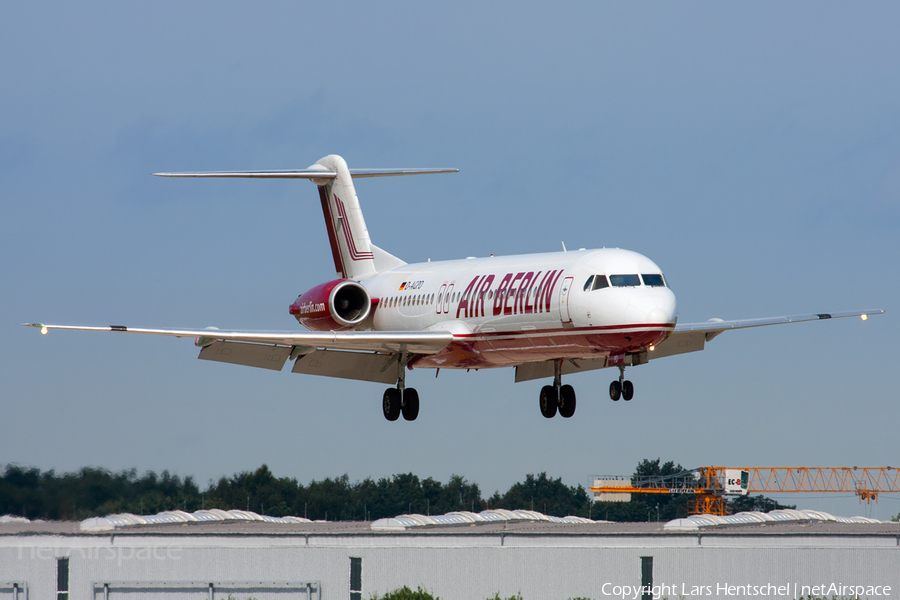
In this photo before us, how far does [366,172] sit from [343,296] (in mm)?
6966

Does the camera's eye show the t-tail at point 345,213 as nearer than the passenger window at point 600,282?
No

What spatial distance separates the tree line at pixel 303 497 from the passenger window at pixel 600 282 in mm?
20241

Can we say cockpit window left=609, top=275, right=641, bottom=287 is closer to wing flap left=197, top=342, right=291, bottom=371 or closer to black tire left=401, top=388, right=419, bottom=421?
black tire left=401, top=388, right=419, bottom=421

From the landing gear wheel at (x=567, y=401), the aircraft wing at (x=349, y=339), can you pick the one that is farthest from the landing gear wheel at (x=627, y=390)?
the aircraft wing at (x=349, y=339)

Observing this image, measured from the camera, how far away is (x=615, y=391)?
3316 centimetres

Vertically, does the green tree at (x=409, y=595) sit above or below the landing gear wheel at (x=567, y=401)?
below

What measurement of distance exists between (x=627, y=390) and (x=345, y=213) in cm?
1552

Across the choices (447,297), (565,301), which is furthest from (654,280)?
(447,297)

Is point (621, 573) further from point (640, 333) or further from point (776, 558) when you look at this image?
point (640, 333)

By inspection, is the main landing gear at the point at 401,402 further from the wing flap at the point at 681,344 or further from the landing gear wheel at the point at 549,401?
the wing flap at the point at 681,344

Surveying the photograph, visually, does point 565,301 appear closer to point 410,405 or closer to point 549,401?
point 549,401

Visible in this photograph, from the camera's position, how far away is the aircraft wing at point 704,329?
3616 centimetres

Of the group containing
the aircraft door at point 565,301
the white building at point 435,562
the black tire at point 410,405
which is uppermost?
the aircraft door at point 565,301

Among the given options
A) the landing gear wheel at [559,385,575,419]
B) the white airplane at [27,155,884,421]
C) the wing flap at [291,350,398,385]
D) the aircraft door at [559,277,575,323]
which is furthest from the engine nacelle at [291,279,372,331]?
the aircraft door at [559,277,575,323]
